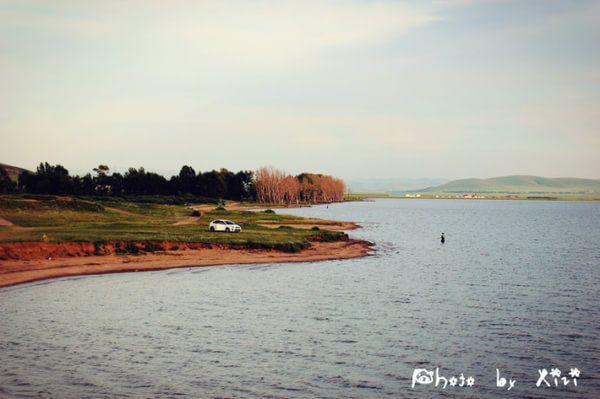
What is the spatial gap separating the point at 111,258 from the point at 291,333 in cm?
3105

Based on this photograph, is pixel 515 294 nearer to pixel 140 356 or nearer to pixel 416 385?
pixel 416 385

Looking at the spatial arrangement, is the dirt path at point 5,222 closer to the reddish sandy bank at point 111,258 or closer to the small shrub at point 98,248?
the small shrub at point 98,248

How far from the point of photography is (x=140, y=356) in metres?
27.5

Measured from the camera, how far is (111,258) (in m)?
57.1

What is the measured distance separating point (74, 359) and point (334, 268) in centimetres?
3744

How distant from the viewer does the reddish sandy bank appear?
162 ft

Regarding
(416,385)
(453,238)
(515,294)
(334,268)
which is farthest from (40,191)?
(416,385)

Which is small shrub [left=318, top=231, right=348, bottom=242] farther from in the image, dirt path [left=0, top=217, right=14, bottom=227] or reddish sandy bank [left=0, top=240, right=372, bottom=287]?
dirt path [left=0, top=217, right=14, bottom=227]

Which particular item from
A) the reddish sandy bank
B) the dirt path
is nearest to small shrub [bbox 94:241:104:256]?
the reddish sandy bank

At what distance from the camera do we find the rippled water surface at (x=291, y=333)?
23812 millimetres

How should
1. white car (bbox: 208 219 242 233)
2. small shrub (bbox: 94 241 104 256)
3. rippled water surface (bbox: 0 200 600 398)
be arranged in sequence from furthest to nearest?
white car (bbox: 208 219 242 233) → small shrub (bbox: 94 241 104 256) → rippled water surface (bbox: 0 200 600 398)

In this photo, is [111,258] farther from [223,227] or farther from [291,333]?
[291,333]

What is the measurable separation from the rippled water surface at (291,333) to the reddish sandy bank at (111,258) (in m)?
2.49

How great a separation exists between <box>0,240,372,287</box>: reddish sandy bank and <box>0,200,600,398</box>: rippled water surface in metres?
2.49
